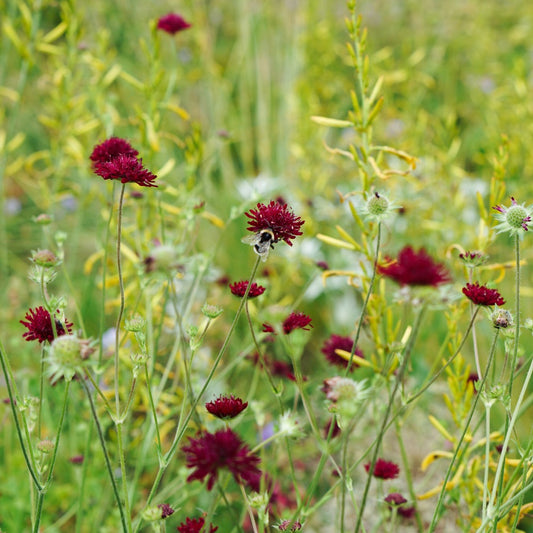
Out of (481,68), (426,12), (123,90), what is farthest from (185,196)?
(426,12)

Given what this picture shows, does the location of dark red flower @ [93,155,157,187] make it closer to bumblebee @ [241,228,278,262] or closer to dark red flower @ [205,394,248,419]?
bumblebee @ [241,228,278,262]

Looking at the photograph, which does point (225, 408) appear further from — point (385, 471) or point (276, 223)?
point (385, 471)

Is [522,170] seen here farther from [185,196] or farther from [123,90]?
[123,90]

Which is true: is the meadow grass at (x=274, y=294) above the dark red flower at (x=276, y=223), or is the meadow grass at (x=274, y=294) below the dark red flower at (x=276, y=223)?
below

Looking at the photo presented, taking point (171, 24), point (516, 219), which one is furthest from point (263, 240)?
point (171, 24)

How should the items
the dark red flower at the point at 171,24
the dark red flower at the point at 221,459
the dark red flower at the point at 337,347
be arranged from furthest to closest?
the dark red flower at the point at 171,24, the dark red flower at the point at 337,347, the dark red flower at the point at 221,459

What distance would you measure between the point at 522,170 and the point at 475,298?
133 cm

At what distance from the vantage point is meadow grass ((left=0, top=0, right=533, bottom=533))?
61 cm

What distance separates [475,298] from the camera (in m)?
0.61

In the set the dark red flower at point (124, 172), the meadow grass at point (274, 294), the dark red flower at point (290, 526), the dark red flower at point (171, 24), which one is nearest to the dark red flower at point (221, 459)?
the meadow grass at point (274, 294)

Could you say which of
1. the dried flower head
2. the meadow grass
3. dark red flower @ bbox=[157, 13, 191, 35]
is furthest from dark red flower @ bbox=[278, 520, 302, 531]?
dark red flower @ bbox=[157, 13, 191, 35]

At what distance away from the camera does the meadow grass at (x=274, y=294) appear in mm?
608

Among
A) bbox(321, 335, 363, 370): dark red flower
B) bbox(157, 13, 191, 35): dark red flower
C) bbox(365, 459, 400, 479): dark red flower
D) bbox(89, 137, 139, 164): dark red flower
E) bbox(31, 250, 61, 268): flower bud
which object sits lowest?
bbox(365, 459, 400, 479): dark red flower

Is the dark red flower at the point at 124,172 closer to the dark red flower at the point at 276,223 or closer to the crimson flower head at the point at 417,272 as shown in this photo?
the dark red flower at the point at 276,223
